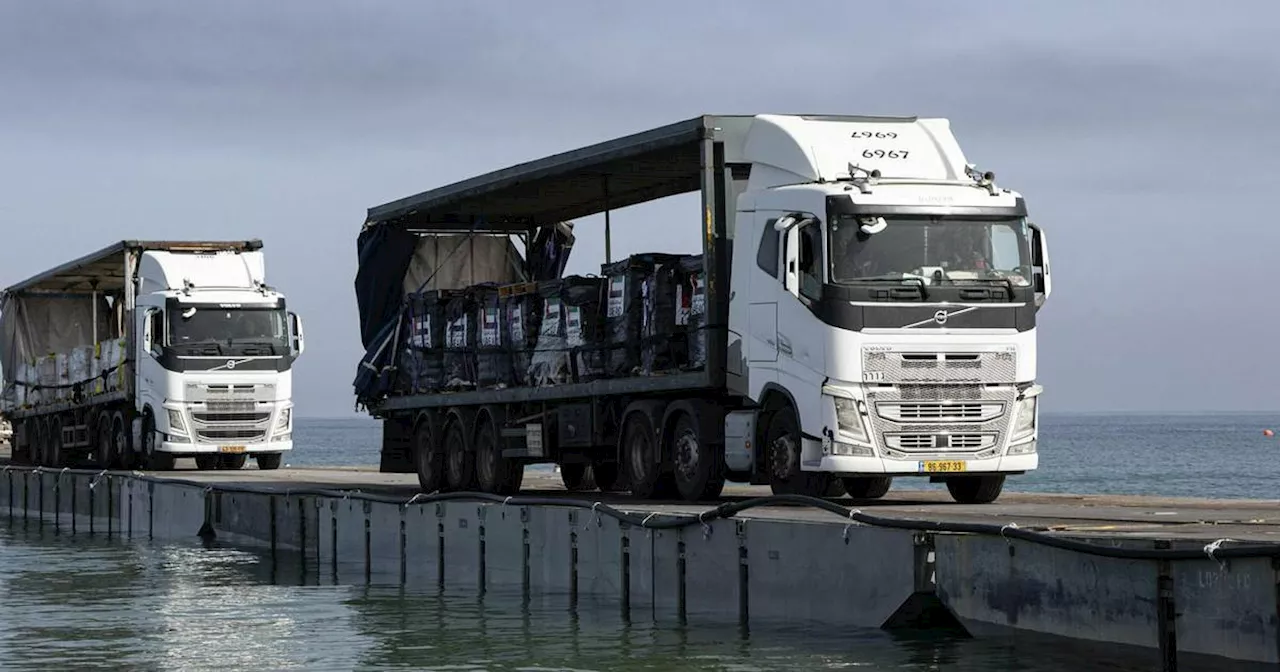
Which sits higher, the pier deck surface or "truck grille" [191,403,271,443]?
"truck grille" [191,403,271,443]

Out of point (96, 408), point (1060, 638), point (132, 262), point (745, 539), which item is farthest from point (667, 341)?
point (96, 408)

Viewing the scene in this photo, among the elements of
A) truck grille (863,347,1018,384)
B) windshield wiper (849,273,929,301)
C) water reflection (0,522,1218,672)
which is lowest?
water reflection (0,522,1218,672)

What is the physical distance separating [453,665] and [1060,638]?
199 inches

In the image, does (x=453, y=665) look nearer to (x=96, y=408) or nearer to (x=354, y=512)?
(x=354, y=512)

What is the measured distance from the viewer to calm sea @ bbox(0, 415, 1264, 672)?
1603 cm

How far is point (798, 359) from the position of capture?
20625 mm

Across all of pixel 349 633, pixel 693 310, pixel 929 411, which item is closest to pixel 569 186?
pixel 693 310

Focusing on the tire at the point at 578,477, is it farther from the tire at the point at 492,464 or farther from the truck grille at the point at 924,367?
the truck grille at the point at 924,367

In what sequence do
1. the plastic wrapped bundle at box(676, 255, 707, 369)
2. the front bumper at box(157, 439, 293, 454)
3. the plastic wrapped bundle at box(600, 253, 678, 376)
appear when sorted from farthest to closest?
the front bumper at box(157, 439, 293, 454) < the plastic wrapped bundle at box(600, 253, 678, 376) < the plastic wrapped bundle at box(676, 255, 707, 369)

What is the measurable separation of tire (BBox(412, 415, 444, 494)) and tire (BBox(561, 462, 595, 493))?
5.74ft

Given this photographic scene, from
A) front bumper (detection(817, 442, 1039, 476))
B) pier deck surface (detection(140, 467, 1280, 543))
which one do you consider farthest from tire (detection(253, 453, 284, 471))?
front bumper (detection(817, 442, 1039, 476))

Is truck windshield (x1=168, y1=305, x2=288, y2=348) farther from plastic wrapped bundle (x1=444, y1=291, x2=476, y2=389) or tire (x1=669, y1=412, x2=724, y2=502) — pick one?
tire (x1=669, y1=412, x2=724, y2=502)

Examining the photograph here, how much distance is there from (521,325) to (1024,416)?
8097mm

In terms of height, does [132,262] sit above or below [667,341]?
above
